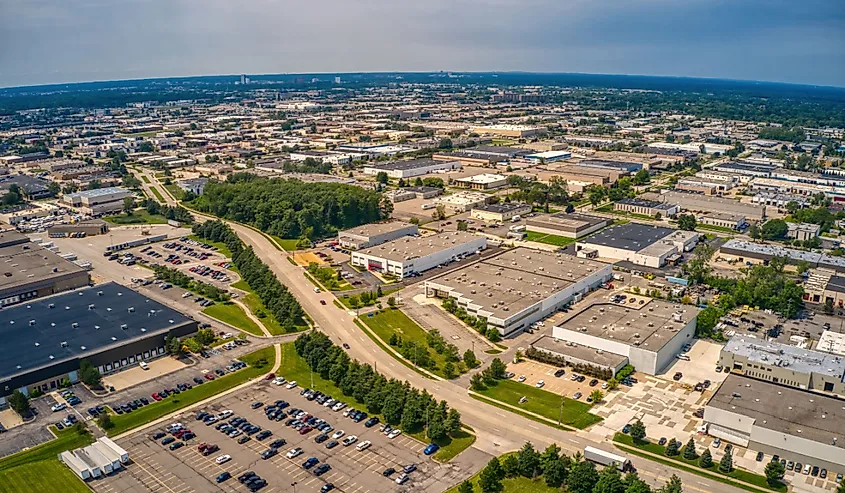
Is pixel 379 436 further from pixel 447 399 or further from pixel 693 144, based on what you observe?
pixel 693 144

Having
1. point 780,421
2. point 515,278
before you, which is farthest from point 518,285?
point 780,421

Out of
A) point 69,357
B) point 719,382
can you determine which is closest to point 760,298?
point 719,382

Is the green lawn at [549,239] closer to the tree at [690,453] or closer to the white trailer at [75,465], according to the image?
the tree at [690,453]

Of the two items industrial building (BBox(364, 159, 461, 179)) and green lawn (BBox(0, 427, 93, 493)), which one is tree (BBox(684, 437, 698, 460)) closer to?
green lawn (BBox(0, 427, 93, 493))

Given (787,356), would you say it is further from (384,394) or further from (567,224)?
(567,224)

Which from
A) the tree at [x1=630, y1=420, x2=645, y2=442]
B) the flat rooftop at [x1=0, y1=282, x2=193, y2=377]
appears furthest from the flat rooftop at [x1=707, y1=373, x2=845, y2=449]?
the flat rooftop at [x1=0, y1=282, x2=193, y2=377]

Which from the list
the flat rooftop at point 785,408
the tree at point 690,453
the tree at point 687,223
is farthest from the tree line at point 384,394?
the tree at point 687,223

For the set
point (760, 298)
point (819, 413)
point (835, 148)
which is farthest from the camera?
point (835, 148)
